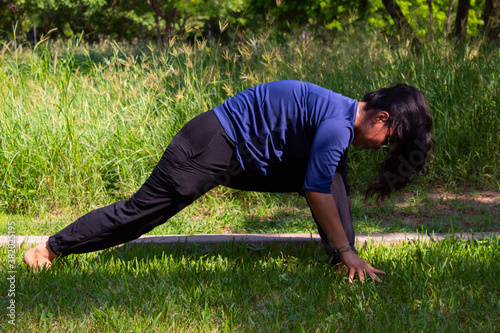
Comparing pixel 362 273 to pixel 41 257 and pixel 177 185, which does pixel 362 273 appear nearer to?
pixel 177 185

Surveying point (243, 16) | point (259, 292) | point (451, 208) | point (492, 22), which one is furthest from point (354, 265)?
point (243, 16)

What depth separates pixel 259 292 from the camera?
2734 mm

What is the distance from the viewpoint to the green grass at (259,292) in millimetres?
2398

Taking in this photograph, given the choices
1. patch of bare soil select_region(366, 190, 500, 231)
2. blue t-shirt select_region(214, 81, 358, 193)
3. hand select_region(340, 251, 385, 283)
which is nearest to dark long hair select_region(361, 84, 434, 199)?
blue t-shirt select_region(214, 81, 358, 193)

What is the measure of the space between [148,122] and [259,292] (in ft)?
8.68

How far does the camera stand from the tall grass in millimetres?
4430

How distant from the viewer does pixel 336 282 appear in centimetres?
287

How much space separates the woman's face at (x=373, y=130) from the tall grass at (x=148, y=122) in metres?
2.07

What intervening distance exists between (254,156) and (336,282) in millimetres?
885

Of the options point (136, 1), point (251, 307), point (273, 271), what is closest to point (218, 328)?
point (251, 307)

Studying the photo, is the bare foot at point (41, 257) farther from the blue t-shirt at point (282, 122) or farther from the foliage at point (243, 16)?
the foliage at point (243, 16)

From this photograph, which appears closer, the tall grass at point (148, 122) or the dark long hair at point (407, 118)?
the dark long hair at point (407, 118)

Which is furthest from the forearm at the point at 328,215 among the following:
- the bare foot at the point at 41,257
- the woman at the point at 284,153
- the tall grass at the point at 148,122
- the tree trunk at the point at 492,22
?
the tree trunk at the point at 492,22

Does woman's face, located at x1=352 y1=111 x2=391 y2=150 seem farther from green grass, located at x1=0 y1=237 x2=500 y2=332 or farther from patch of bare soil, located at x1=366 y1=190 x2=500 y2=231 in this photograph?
patch of bare soil, located at x1=366 y1=190 x2=500 y2=231
